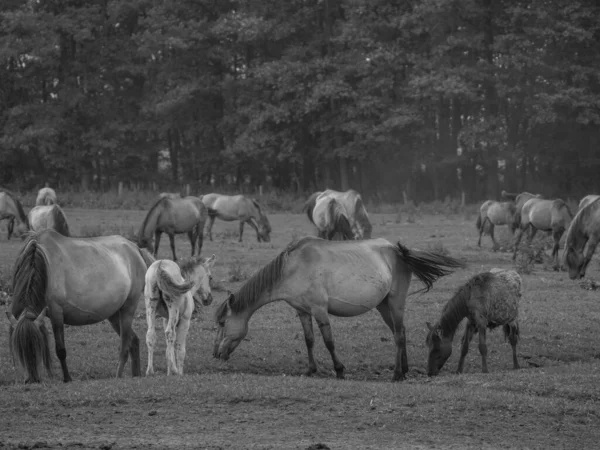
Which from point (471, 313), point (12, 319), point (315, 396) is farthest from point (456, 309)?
point (12, 319)

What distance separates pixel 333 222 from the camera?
25.6m

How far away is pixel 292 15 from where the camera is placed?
5447 cm

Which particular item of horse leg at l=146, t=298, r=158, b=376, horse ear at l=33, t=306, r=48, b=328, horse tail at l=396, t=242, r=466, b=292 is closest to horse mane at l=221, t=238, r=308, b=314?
horse leg at l=146, t=298, r=158, b=376

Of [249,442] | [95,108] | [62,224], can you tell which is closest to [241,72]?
[95,108]

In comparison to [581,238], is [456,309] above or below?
below

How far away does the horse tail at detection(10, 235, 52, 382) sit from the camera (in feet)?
38.1

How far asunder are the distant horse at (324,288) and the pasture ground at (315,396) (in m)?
0.55

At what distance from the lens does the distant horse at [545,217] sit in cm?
2886

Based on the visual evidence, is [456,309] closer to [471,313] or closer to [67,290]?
[471,313]

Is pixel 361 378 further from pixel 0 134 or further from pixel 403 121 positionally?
pixel 0 134

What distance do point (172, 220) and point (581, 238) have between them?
10.2 metres

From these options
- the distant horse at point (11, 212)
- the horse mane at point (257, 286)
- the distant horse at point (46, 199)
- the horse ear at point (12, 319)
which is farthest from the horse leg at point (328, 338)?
the distant horse at point (46, 199)

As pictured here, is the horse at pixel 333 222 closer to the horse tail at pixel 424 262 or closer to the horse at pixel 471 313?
the horse tail at pixel 424 262

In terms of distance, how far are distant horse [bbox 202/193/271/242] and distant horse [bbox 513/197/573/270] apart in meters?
8.21
